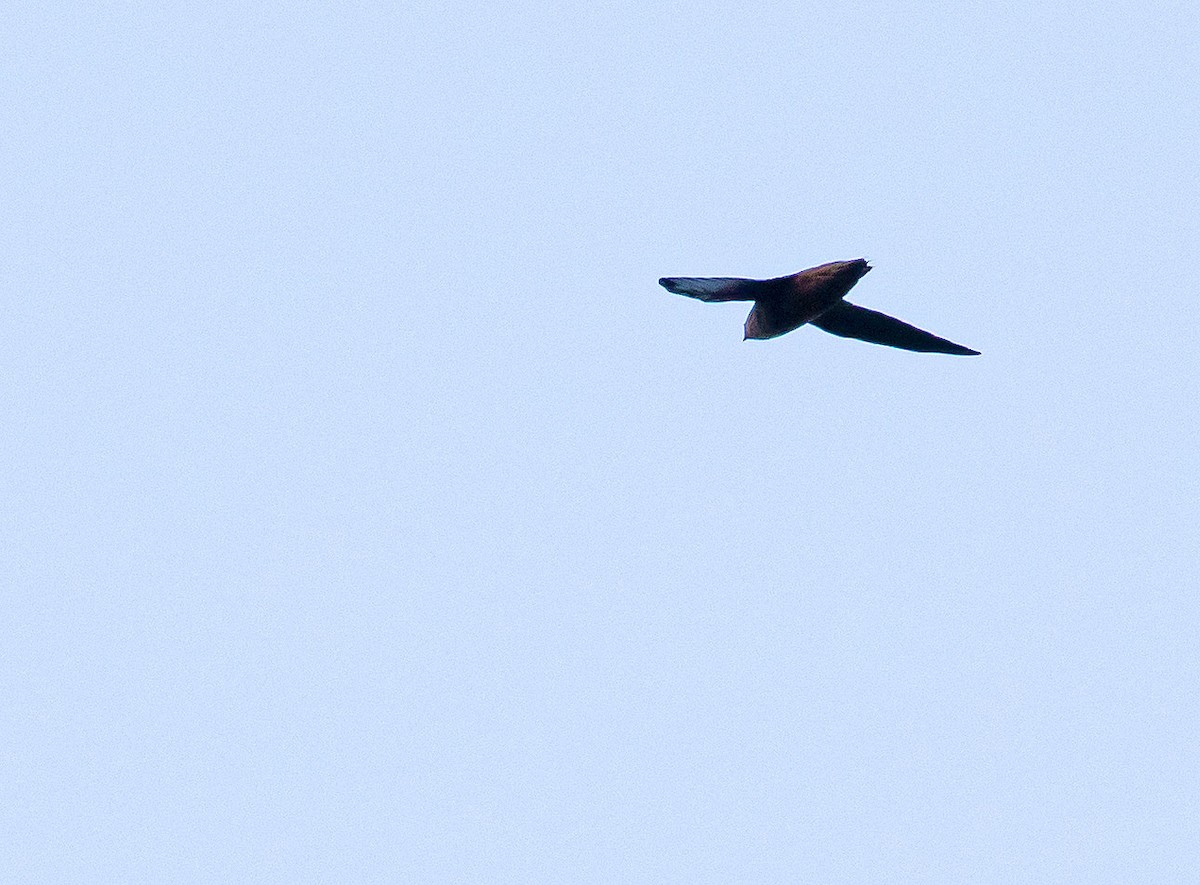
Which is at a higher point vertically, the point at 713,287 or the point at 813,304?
the point at 713,287

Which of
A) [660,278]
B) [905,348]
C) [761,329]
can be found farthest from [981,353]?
[660,278]

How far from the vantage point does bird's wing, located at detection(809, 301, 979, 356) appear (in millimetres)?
14578

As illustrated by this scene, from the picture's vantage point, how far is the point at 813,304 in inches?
542

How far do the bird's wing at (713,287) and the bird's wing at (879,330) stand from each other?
1.07 m

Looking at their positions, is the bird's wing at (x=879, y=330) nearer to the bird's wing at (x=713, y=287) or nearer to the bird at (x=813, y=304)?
the bird at (x=813, y=304)

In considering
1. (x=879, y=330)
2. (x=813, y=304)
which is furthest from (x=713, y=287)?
(x=879, y=330)

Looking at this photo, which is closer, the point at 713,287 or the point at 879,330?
the point at 713,287

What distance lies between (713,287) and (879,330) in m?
2.06

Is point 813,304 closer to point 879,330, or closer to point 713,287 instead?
point 713,287

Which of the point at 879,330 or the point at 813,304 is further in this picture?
the point at 879,330

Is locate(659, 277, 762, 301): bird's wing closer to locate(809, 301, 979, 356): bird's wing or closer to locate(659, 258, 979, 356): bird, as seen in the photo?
locate(659, 258, 979, 356): bird

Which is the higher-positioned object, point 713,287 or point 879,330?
point 713,287

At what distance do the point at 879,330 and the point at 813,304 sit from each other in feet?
4.28

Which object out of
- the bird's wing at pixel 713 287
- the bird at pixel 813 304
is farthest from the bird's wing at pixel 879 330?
the bird's wing at pixel 713 287
